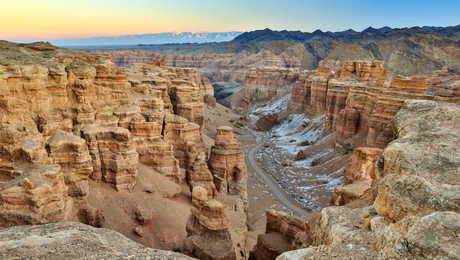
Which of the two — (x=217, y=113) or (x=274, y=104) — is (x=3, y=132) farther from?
(x=274, y=104)

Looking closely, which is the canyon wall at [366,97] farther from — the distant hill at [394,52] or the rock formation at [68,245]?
the distant hill at [394,52]

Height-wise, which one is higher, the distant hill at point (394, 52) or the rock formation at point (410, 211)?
the distant hill at point (394, 52)

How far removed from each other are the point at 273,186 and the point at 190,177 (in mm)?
14896

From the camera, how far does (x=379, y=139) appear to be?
1196 inches

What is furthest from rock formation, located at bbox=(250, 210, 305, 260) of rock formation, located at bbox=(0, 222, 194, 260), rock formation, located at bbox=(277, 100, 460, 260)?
rock formation, located at bbox=(0, 222, 194, 260)

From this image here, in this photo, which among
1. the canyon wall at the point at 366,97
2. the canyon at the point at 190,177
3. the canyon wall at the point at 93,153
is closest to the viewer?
the canyon at the point at 190,177

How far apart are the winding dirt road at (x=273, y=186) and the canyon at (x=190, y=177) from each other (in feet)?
0.89

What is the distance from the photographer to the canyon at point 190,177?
701cm

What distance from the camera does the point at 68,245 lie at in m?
8.47

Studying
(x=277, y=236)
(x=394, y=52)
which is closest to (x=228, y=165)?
(x=277, y=236)

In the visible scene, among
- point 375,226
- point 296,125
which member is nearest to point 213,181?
point 375,226

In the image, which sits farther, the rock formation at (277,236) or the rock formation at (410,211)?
the rock formation at (277,236)

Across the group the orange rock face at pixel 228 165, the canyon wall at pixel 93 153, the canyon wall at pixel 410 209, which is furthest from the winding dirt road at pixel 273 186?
the canyon wall at pixel 410 209

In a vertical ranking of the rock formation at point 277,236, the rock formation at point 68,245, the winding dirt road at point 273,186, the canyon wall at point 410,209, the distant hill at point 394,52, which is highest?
the distant hill at point 394,52
